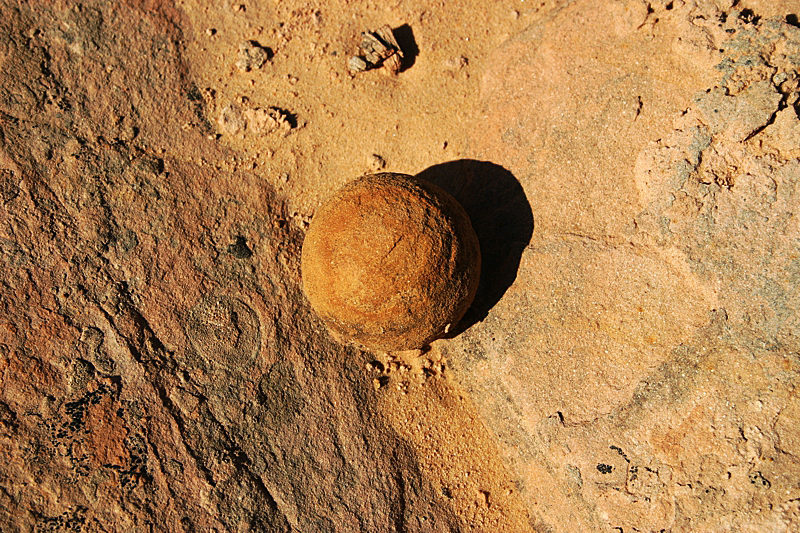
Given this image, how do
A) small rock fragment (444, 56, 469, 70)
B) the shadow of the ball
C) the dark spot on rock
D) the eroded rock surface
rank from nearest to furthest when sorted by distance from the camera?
the eroded rock surface, the dark spot on rock, the shadow of the ball, small rock fragment (444, 56, 469, 70)

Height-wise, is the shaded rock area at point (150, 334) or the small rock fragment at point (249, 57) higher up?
the small rock fragment at point (249, 57)

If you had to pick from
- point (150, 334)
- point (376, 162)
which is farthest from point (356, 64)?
point (150, 334)

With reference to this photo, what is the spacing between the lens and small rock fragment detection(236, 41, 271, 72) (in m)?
3.63

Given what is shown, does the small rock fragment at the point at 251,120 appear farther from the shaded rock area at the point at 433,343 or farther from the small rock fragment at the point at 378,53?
the small rock fragment at the point at 378,53

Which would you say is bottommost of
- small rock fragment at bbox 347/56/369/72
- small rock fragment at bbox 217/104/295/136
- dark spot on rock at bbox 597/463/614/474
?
dark spot on rock at bbox 597/463/614/474

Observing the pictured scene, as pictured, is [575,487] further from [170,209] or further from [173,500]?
[170,209]

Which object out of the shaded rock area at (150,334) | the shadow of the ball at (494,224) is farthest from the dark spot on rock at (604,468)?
the shadow of the ball at (494,224)

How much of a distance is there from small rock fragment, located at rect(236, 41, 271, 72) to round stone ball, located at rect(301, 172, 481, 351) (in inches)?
59.5

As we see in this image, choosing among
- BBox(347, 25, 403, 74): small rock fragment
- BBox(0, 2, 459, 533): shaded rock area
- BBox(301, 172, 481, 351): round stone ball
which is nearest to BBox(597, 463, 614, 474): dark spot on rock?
BBox(0, 2, 459, 533): shaded rock area

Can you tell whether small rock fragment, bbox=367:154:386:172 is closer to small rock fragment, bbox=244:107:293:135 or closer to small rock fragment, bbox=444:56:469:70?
small rock fragment, bbox=244:107:293:135

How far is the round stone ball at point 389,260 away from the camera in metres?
2.55

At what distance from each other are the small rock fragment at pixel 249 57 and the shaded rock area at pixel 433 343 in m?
0.02

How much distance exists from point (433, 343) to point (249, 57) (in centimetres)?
248

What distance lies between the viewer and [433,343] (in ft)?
11.6
